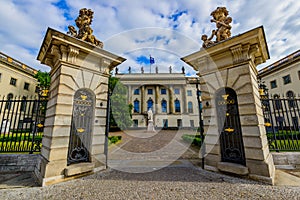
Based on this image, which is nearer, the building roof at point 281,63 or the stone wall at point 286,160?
the stone wall at point 286,160

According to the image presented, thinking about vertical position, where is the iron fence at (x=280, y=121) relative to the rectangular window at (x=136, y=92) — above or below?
below

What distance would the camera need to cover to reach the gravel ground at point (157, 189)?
344 cm

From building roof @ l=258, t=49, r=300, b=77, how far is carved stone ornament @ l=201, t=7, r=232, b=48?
24.6 m

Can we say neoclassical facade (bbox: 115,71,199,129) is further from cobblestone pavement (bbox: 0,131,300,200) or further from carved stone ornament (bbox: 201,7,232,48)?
cobblestone pavement (bbox: 0,131,300,200)

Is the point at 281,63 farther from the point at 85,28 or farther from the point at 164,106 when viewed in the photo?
the point at 85,28

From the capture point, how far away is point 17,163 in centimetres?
524

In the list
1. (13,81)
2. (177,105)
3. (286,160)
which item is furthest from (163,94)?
(286,160)

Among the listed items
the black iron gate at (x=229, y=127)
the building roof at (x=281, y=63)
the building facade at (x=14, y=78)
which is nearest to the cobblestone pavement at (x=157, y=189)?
the black iron gate at (x=229, y=127)

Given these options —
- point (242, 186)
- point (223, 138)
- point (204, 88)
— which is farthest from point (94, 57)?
point (242, 186)

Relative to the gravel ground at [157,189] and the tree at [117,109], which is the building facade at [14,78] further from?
the gravel ground at [157,189]

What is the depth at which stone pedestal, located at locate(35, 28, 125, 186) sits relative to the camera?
4363 millimetres

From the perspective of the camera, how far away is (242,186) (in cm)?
389

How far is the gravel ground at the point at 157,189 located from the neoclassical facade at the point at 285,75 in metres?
22.5

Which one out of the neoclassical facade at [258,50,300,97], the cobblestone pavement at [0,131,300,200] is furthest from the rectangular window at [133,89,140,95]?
the cobblestone pavement at [0,131,300,200]
